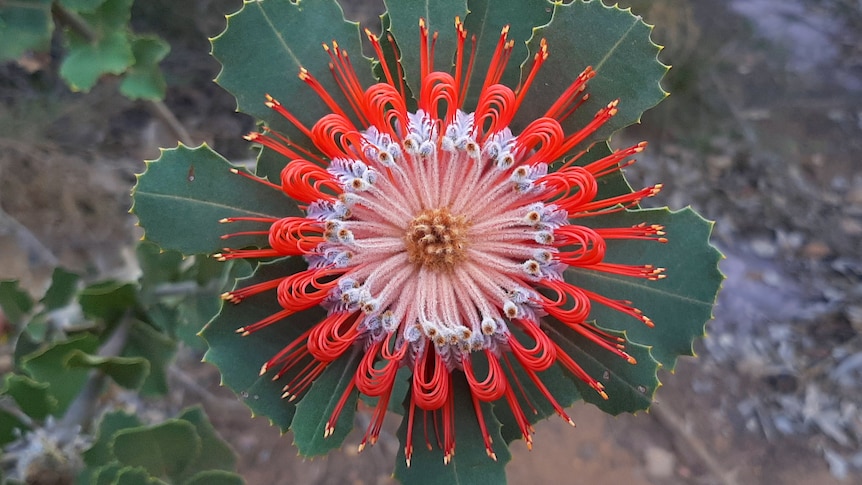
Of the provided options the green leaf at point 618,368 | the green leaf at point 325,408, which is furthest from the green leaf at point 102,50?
the green leaf at point 618,368

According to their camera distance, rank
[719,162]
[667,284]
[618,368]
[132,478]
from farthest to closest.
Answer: [719,162]
[132,478]
[667,284]
[618,368]

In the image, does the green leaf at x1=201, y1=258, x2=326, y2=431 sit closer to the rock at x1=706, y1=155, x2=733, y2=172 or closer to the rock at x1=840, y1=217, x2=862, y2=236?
the rock at x1=706, y1=155, x2=733, y2=172

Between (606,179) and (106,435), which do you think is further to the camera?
(106,435)

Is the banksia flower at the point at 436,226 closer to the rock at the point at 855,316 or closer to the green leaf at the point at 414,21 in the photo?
the green leaf at the point at 414,21

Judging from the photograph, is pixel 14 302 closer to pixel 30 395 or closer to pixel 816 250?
pixel 30 395

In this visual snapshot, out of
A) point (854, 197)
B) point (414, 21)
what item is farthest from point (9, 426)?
point (854, 197)

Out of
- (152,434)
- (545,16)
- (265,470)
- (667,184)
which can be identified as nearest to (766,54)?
(667,184)

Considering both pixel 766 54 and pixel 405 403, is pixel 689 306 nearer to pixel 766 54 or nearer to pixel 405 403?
pixel 405 403
